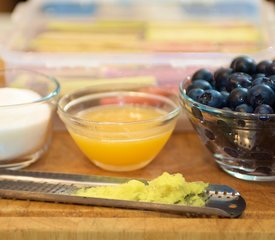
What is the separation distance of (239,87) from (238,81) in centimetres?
2

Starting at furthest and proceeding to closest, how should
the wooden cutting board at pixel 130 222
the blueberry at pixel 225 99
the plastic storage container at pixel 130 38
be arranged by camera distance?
the plastic storage container at pixel 130 38
the blueberry at pixel 225 99
the wooden cutting board at pixel 130 222

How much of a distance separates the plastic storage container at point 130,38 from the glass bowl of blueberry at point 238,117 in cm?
15

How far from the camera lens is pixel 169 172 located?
87 cm

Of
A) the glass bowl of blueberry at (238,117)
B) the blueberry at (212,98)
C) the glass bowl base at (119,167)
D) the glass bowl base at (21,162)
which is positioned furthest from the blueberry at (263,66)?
the glass bowl base at (21,162)

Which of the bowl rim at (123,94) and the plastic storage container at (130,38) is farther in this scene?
the plastic storage container at (130,38)

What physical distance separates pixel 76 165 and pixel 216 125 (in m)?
0.23

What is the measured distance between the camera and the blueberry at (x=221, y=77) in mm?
875

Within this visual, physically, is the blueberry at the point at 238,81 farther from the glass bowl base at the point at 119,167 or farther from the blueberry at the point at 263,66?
the glass bowl base at the point at 119,167

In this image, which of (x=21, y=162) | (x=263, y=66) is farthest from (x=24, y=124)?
(x=263, y=66)

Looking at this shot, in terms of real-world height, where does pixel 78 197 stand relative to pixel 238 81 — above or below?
below

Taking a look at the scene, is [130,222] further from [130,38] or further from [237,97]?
[130,38]

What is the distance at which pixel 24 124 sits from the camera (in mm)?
862

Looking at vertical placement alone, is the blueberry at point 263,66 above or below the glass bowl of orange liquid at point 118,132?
above

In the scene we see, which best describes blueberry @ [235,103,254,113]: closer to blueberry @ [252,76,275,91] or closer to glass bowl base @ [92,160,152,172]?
blueberry @ [252,76,275,91]
